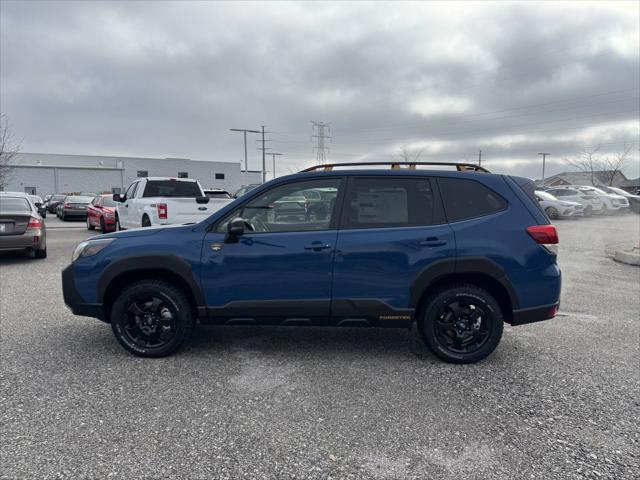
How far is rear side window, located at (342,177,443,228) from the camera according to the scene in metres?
4.02

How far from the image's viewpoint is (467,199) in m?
4.07

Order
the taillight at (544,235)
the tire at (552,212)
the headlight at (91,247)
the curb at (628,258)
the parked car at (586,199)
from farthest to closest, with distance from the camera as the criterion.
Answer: the parked car at (586,199) < the tire at (552,212) < the curb at (628,258) < the headlight at (91,247) < the taillight at (544,235)

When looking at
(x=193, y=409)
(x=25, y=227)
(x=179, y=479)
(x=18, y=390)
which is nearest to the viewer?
(x=179, y=479)

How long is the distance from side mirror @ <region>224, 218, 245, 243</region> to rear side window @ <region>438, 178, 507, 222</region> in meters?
1.88

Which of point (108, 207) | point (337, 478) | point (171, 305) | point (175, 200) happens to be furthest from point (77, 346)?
point (108, 207)

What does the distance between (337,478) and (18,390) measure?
2.71 meters

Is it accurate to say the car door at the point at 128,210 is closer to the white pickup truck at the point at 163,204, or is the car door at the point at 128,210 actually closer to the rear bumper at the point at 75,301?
the white pickup truck at the point at 163,204

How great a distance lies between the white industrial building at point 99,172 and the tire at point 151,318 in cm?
5495

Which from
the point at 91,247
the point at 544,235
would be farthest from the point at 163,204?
the point at 544,235

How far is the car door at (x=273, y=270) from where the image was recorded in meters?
3.96

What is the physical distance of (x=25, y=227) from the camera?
9344mm

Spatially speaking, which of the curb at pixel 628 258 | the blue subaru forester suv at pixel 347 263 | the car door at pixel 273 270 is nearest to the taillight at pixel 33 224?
the blue subaru forester suv at pixel 347 263

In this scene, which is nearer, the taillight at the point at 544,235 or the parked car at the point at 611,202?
the taillight at the point at 544,235

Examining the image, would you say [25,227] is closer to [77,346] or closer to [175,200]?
[175,200]
